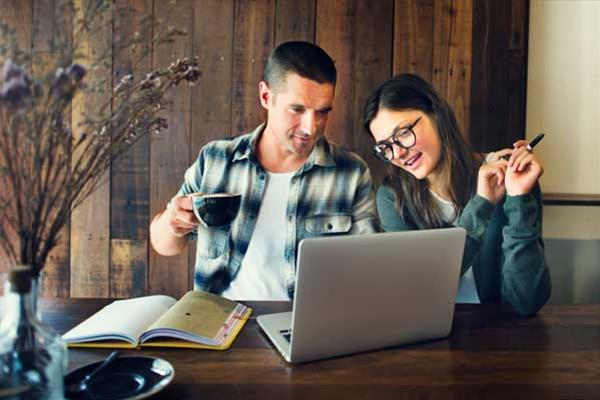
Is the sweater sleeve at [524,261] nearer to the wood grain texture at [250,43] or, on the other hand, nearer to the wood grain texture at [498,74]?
the wood grain texture at [498,74]

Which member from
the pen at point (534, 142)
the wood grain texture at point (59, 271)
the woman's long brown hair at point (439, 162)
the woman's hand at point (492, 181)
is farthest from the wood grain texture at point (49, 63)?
the pen at point (534, 142)

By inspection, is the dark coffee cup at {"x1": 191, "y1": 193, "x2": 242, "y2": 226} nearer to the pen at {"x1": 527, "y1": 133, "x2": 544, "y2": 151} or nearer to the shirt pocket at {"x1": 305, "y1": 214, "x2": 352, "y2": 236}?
the shirt pocket at {"x1": 305, "y1": 214, "x2": 352, "y2": 236}

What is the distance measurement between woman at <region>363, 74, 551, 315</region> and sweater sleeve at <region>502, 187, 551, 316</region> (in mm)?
105

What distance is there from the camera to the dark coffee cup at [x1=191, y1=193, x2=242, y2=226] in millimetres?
1342

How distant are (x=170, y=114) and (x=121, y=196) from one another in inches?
12.9

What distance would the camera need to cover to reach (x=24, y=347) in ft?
2.64

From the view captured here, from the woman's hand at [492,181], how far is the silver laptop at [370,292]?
2.07ft

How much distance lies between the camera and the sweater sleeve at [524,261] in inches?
56.9

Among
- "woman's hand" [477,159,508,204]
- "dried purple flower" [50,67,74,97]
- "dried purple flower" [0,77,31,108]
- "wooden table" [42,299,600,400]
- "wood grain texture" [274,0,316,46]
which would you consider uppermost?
"wood grain texture" [274,0,316,46]

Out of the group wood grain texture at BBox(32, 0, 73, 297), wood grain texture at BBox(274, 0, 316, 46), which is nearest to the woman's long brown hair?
wood grain texture at BBox(274, 0, 316, 46)

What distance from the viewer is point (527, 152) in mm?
1831

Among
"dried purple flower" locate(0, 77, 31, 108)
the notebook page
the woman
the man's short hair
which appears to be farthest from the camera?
the man's short hair

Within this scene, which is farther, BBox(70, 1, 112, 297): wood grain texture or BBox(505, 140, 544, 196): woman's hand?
BBox(70, 1, 112, 297): wood grain texture

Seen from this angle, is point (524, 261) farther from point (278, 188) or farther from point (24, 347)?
point (24, 347)
